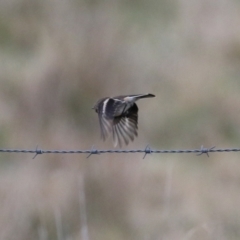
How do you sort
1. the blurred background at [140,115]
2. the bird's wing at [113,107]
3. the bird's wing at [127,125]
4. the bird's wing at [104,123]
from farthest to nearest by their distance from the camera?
1. the blurred background at [140,115]
2. the bird's wing at [127,125]
3. the bird's wing at [113,107]
4. the bird's wing at [104,123]

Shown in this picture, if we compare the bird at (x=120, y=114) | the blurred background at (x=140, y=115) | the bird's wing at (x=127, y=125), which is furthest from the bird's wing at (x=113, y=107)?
the blurred background at (x=140, y=115)

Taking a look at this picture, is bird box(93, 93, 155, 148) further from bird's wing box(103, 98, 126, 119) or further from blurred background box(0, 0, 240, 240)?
blurred background box(0, 0, 240, 240)

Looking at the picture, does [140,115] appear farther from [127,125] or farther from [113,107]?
[113,107]

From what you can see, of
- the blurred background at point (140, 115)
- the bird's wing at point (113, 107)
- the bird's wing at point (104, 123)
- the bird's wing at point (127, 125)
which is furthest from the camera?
the blurred background at point (140, 115)

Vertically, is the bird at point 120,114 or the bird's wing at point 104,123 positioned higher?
the bird at point 120,114

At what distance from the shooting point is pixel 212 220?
723 cm

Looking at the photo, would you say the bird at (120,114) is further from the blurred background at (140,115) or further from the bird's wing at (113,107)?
the blurred background at (140,115)

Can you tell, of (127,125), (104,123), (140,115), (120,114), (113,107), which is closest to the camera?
(104,123)

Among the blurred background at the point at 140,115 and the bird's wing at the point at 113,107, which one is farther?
the blurred background at the point at 140,115

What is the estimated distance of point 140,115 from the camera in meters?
8.85

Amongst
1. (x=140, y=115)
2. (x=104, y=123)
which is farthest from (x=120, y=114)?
(x=140, y=115)

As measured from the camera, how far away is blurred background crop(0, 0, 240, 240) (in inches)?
287

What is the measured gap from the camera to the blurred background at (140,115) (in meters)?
7.28

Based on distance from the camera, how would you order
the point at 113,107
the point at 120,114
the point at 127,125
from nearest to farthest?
1. the point at 113,107
2. the point at 120,114
3. the point at 127,125
